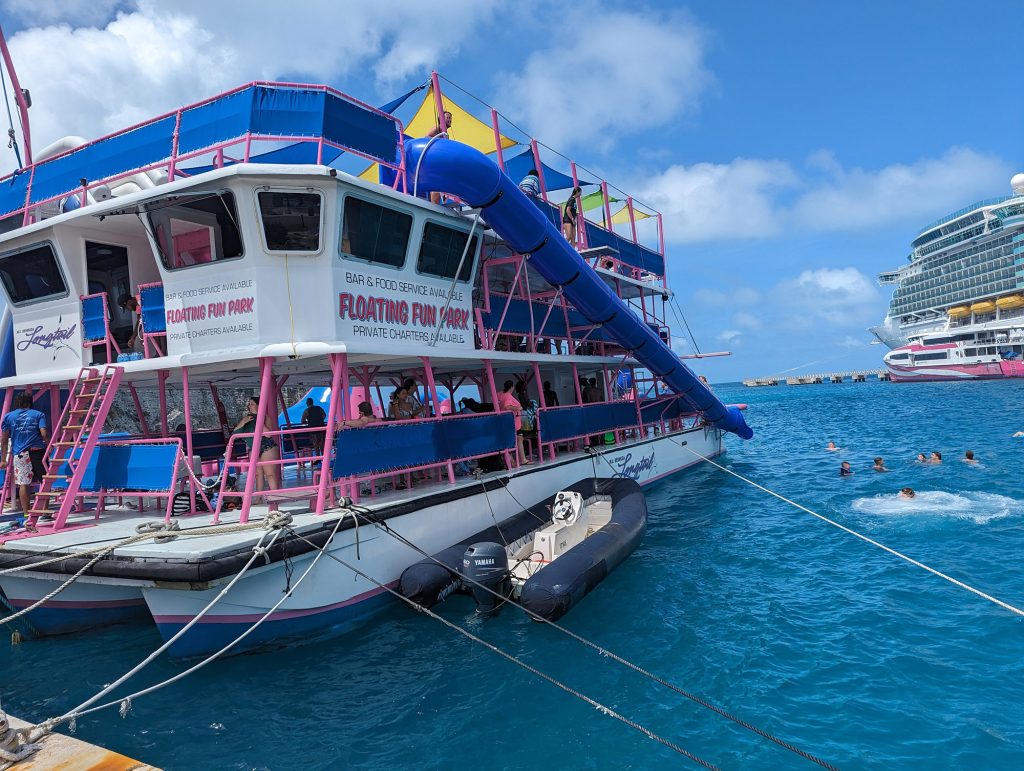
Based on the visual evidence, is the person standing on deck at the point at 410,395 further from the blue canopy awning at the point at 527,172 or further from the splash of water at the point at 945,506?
the splash of water at the point at 945,506

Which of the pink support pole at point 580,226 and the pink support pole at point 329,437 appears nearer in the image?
the pink support pole at point 329,437

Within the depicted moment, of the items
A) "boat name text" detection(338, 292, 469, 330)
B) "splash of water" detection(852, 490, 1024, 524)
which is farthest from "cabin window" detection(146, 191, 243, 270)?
"splash of water" detection(852, 490, 1024, 524)

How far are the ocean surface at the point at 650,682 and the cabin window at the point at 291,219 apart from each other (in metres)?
5.47

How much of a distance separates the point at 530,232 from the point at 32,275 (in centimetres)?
880

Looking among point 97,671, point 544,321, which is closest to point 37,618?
point 97,671

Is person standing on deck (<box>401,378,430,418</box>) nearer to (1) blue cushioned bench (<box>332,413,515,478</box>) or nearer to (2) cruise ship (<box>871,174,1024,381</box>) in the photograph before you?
(1) blue cushioned bench (<box>332,413,515,478</box>)

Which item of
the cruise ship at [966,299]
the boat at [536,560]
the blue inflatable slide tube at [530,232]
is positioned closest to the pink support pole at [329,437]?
the boat at [536,560]

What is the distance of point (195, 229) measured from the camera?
9984 millimetres

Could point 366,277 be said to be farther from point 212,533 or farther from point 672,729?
point 672,729

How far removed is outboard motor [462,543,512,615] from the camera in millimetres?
8523

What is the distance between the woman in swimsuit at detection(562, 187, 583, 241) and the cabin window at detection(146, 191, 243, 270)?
8562 millimetres

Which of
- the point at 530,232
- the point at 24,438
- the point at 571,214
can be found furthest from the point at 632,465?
the point at 24,438

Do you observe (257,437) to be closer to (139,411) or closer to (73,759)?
(73,759)

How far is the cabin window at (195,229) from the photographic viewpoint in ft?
28.3
